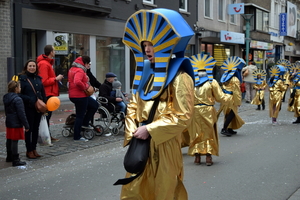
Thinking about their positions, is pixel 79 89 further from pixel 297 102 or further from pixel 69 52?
pixel 69 52

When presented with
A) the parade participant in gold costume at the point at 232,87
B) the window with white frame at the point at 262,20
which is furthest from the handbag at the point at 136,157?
the window with white frame at the point at 262,20

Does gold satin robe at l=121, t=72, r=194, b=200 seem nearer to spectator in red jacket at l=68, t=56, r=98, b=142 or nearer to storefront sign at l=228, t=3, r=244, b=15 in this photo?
spectator in red jacket at l=68, t=56, r=98, b=142

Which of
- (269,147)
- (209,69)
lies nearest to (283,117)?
(269,147)

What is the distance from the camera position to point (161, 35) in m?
3.37

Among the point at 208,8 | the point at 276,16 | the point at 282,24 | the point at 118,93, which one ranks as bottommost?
the point at 118,93

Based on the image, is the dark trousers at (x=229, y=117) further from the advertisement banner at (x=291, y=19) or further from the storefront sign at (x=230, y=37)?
the advertisement banner at (x=291, y=19)

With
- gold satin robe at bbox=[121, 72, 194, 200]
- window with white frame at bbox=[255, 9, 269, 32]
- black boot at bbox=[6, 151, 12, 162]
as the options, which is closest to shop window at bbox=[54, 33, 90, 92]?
black boot at bbox=[6, 151, 12, 162]

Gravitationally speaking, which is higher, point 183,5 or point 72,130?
point 183,5

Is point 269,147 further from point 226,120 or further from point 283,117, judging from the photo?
point 283,117

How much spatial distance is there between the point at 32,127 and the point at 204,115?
3.12 m

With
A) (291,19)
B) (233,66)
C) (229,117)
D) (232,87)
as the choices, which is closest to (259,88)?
(229,117)

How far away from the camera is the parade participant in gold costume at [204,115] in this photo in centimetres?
680

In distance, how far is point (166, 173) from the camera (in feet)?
11.3

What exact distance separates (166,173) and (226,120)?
264 inches
